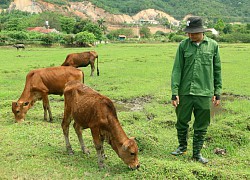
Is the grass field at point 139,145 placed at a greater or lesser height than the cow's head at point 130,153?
lesser

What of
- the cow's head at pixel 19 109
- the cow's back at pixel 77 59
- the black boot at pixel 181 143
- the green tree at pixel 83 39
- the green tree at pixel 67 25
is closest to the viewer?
the black boot at pixel 181 143

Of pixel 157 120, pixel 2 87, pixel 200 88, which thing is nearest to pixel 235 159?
pixel 200 88

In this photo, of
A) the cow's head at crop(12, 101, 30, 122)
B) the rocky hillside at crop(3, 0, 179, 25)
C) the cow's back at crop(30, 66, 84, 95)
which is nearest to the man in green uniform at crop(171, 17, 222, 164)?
the cow's back at crop(30, 66, 84, 95)

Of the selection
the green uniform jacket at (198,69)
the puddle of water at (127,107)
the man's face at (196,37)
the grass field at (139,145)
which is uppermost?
the man's face at (196,37)

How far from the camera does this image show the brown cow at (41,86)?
9000 millimetres

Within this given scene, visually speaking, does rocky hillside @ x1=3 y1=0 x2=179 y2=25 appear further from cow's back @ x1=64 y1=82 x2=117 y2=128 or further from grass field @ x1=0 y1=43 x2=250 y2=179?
cow's back @ x1=64 y1=82 x2=117 y2=128

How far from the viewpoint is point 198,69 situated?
19.7ft

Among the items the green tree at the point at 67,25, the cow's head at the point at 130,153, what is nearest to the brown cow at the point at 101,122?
the cow's head at the point at 130,153

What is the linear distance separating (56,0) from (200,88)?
173 metres

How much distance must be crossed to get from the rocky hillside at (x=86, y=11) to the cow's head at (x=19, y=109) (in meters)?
154

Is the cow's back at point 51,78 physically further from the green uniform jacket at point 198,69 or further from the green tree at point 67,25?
the green tree at point 67,25

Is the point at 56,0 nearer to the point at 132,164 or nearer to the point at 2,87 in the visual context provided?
the point at 2,87

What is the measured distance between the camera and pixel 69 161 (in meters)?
6.36

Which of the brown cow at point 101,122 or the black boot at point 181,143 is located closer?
the brown cow at point 101,122
